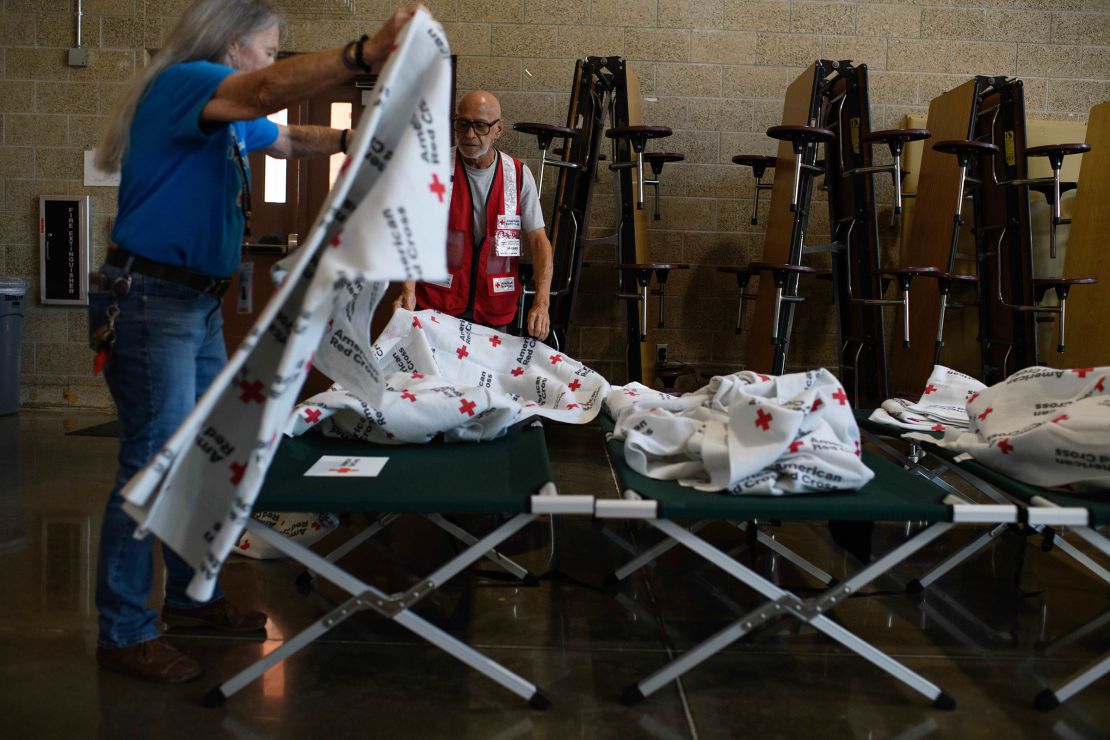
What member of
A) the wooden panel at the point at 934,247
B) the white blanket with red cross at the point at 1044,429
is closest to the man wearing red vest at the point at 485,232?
the white blanket with red cross at the point at 1044,429

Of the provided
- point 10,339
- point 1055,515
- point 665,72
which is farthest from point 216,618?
point 665,72

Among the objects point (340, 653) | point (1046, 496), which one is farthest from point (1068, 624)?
point (340, 653)

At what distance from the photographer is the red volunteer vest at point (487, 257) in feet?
11.3

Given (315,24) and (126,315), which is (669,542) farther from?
(315,24)

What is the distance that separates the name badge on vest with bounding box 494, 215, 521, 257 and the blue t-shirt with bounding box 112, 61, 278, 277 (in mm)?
1595

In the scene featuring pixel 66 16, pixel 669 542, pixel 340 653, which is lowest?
pixel 340 653

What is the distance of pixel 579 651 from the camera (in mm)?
2240

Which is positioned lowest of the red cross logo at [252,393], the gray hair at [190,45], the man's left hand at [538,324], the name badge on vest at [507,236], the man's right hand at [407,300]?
the red cross logo at [252,393]

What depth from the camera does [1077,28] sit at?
222 inches

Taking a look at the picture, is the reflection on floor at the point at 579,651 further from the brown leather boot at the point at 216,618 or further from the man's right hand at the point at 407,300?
the man's right hand at the point at 407,300

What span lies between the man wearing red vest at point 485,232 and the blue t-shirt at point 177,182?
4.70ft

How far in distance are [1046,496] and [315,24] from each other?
4.80m

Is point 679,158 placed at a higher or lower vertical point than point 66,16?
lower

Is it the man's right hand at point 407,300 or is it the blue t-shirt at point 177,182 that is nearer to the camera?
the blue t-shirt at point 177,182
